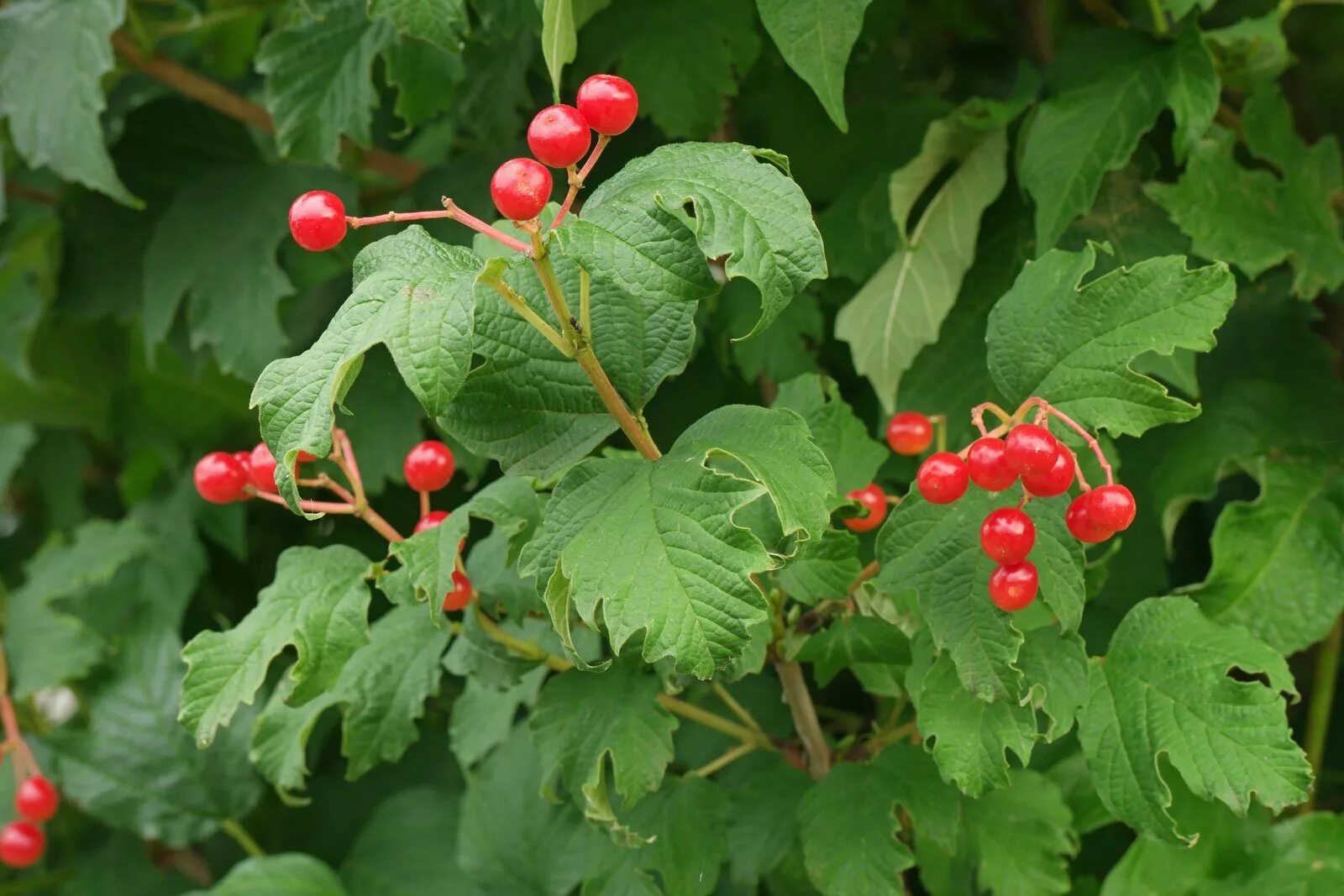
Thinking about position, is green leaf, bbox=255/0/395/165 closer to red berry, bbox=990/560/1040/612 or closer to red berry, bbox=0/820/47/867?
red berry, bbox=990/560/1040/612

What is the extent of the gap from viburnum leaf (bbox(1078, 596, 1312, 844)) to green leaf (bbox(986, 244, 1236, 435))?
0.47 feet

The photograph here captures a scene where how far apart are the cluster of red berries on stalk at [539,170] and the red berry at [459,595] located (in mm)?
220

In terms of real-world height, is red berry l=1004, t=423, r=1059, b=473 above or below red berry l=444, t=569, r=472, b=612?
above

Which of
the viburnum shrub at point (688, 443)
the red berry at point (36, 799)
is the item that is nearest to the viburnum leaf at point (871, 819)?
the viburnum shrub at point (688, 443)

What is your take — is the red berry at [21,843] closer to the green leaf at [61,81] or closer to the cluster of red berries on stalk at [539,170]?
the green leaf at [61,81]

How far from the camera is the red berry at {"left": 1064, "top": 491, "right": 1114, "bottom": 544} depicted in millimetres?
638

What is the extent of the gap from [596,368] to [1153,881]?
565 millimetres

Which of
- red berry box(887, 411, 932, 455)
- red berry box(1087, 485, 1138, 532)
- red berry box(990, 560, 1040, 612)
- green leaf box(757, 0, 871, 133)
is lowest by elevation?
red berry box(887, 411, 932, 455)

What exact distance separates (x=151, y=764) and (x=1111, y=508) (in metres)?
1.09

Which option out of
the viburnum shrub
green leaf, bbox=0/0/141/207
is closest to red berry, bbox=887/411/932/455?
the viburnum shrub

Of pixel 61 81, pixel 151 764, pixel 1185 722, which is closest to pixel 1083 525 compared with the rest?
pixel 1185 722

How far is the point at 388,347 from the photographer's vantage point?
50cm

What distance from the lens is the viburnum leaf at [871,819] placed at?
0.73 m

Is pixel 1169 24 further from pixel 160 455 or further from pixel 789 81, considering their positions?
pixel 160 455
